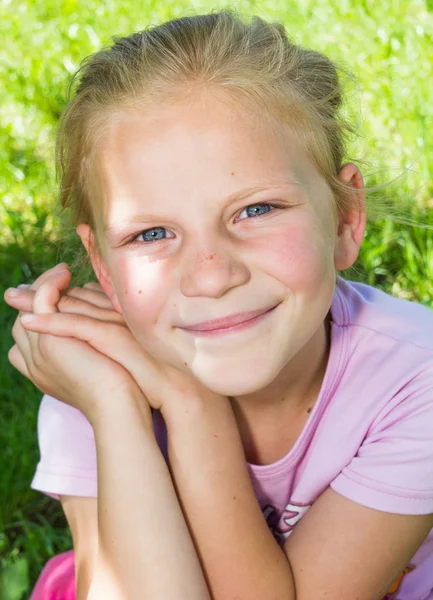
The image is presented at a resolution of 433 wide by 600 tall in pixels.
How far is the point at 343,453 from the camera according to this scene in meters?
2.15

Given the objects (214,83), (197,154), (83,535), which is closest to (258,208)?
(197,154)

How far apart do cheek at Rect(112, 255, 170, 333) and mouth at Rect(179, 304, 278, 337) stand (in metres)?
0.10

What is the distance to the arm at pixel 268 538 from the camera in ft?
6.64

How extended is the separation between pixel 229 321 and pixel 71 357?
47 centimetres

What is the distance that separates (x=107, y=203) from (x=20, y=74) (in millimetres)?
2810

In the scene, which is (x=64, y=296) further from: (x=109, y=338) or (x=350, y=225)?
(x=350, y=225)

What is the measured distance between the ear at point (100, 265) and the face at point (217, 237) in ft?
0.70

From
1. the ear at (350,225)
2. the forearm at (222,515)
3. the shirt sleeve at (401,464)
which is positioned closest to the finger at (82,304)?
the forearm at (222,515)

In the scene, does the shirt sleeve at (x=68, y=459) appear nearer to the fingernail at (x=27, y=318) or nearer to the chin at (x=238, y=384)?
the fingernail at (x=27, y=318)

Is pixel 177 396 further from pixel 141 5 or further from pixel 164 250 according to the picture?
pixel 141 5

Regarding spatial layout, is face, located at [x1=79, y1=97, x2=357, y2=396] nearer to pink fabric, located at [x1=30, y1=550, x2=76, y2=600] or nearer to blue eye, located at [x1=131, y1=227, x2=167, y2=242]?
blue eye, located at [x1=131, y1=227, x2=167, y2=242]

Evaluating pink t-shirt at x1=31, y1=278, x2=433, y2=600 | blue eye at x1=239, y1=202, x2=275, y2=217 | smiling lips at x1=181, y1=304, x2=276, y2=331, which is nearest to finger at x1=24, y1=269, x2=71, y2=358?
pink t-shirt at x1=31, y1=278, x2=433, y2=600

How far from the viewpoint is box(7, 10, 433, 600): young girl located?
6.18ft

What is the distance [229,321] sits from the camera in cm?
191
